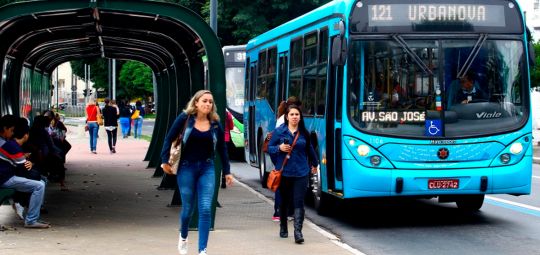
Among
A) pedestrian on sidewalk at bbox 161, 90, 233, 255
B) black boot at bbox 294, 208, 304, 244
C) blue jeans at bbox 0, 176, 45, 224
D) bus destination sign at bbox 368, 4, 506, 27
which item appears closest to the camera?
pedestrian on sidewalk at bbox 161, 90, 233, 255

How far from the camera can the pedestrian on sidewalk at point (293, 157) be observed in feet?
35.7

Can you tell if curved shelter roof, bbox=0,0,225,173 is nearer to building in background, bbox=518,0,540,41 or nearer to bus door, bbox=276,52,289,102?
bus door, bbox=276,52,289,102

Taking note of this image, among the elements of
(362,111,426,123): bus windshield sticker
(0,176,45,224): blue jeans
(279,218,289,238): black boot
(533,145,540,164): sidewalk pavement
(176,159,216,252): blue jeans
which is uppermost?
(362,111,426,123): bus windshield sticker

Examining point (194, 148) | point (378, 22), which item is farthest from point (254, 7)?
point (194, 148)

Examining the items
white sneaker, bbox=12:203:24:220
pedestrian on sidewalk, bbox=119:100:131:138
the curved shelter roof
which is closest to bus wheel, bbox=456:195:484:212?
the curved shelter roof

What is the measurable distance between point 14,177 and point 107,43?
6023mm

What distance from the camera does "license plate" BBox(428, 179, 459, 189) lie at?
1199 centimetres

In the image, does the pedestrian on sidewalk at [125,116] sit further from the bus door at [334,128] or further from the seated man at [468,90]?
the seated man at [468,90]

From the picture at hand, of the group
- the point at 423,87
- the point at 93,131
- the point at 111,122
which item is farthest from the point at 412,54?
the point at 111,122

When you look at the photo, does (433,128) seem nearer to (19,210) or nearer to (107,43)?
(19,210)

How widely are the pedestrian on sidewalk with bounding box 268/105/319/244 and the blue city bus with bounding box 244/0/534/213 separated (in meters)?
1.15

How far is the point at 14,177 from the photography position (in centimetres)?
1117

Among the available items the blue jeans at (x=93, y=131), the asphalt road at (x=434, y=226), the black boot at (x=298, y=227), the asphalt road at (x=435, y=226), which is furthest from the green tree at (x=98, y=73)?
the black boot at (x=298, y=227)

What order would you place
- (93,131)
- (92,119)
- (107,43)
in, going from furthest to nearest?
(93,131) → (92,119) → (107,43)
